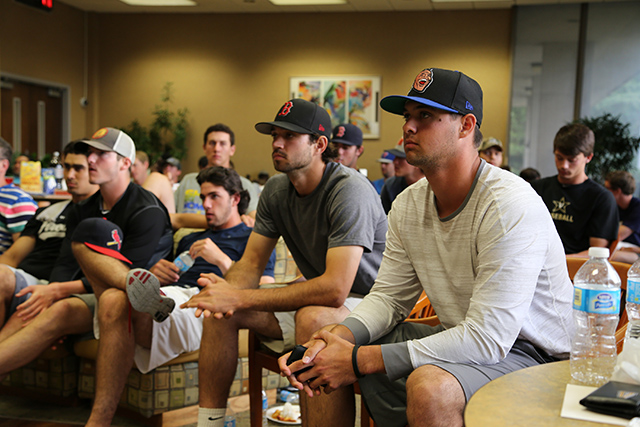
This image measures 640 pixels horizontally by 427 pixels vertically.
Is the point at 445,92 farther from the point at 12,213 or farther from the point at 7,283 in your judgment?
the point at 12,213

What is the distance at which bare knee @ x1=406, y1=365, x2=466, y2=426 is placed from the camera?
121 centimetres

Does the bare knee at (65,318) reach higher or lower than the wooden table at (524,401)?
lower

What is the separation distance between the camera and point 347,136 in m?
4.41

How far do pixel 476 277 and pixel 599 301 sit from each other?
0.32 metres

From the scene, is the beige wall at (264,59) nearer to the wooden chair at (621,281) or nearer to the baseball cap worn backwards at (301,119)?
the baseball cap worn backwards at (301,119)

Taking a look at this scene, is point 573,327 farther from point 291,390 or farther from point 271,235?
point 291,390

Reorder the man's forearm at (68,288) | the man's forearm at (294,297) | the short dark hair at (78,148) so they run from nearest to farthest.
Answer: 1. the man's forearm at (294,297)
2. the man's forearm at (68,288)
3. the short dark hair at (78,148)

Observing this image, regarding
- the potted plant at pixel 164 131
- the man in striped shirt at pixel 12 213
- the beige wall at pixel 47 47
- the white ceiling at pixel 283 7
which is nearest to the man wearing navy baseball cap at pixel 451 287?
the man in striped shirt at pixel 12 213

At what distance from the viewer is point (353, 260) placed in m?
2.11

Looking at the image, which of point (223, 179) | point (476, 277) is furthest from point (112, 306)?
point (476, 277)

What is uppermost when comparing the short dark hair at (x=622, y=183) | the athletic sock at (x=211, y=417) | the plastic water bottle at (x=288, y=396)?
the short dark hair at (x=622, y=183)

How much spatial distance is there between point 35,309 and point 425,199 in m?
1.80

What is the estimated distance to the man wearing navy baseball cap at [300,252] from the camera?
2076mm

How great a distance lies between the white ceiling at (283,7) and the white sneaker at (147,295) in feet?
24.1
